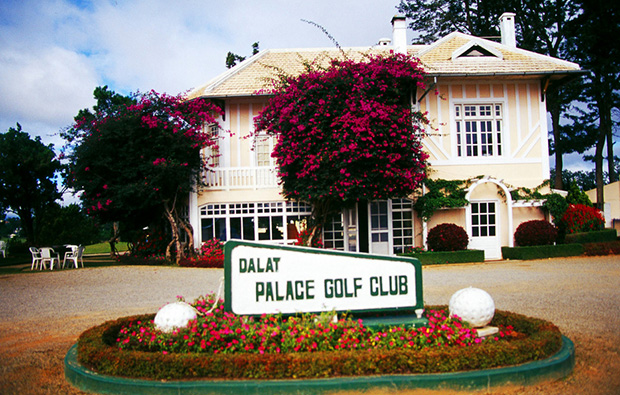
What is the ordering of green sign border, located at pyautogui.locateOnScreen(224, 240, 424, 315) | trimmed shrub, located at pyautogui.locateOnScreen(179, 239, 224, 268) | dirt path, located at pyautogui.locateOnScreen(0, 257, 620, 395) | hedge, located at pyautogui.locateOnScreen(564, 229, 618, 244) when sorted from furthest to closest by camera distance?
hedge, located at pyautogui.locateOnScreen(564, 229, 618, 244)
trimmed shrub, located at pyautogui.locateOnScreen(179, 239, 224, 268)
green sign border, located at pyautogui.locateOnScreen(224, 240, 424, 315)
dirt path, located at pyautogui.locateOnScreen(0, 257, 620, 395)

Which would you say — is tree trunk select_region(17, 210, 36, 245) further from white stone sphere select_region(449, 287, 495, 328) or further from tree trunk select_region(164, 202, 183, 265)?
white stone sphere select_region(449, 287, 495, 328)

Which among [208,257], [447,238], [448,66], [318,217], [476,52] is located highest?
[476,52]

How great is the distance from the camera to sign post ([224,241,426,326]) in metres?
5.32

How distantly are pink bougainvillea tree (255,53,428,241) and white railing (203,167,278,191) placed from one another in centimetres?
208

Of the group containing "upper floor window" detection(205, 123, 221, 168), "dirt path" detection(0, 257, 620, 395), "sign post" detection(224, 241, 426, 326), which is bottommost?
"dirt path" detection(0, 257, 620, 395)

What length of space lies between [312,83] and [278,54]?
629 centimetres

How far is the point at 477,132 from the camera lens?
17.3 metres

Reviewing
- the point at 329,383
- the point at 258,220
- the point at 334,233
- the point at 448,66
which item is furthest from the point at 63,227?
the point at 329,383

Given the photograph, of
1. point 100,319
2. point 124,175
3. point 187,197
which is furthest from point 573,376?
point 187,197

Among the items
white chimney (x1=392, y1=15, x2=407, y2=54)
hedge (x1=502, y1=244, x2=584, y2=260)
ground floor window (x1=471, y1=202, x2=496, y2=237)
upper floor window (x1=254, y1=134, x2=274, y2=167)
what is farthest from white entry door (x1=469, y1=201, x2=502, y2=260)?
upper floor window (x1=254, y1=134, x2=274, y2=167)

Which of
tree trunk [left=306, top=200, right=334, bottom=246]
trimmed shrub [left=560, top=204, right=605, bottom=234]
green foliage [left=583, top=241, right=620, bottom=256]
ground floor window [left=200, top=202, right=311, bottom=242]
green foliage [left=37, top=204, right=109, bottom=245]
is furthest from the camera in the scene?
green foliage [left=37, top=204, right=109, bottom=245]

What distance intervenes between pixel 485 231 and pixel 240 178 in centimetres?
862

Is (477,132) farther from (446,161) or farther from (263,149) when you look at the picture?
(263,149)

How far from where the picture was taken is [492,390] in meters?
4.36
